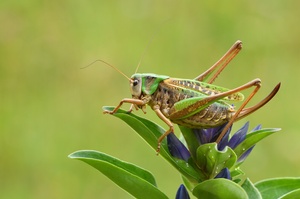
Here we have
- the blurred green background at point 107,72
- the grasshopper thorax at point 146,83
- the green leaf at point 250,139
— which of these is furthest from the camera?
the blurred green background at point 107,72

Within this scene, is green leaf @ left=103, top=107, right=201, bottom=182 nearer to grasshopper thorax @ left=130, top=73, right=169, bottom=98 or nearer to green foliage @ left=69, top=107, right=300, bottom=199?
green foliage @ left=69, top=107, right=300, bottom=199

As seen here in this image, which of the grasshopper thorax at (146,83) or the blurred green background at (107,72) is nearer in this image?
the grasshopper thorax at (146,83)

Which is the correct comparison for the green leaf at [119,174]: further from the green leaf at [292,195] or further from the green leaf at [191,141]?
the green leaf at [292,195]

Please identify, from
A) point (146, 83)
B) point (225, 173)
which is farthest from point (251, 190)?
point (146, 83)

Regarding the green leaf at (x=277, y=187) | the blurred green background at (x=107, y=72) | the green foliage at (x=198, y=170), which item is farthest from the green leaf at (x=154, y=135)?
the blurred green background at (x=107, y=72)

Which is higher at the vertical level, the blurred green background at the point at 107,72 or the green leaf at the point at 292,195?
the green leaf at the point at 292,195

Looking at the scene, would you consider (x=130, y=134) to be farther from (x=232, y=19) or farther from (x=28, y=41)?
(x=232, y=19)

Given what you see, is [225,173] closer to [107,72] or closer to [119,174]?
[119,174]
